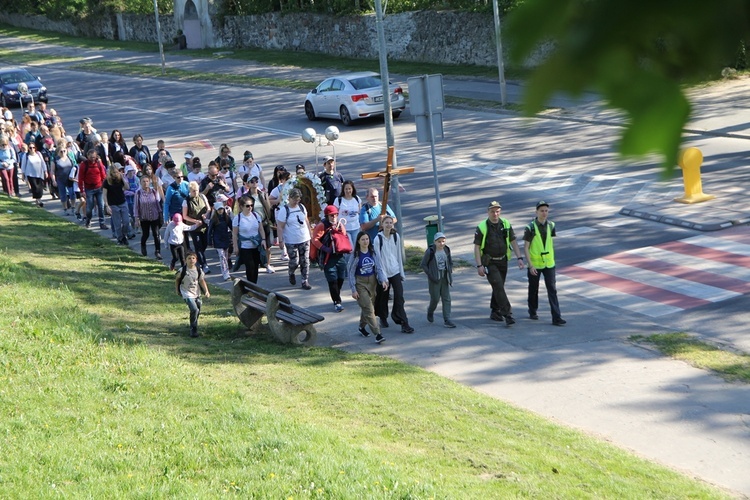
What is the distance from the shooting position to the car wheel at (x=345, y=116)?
32.2 meters

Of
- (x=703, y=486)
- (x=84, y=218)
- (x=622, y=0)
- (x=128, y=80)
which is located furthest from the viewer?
(x=128, y=80)

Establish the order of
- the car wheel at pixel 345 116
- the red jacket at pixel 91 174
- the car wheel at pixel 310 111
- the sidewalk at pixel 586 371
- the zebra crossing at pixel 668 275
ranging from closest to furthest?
the sidewalk at pixel 586 371 → the zebra crossing at pixel 668 275 → the red jacket at pixel 91 174 → the car wheel at pixel 345 116 → the car wheel at pixel 310 111

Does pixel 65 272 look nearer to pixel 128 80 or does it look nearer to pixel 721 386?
pixel 721 386

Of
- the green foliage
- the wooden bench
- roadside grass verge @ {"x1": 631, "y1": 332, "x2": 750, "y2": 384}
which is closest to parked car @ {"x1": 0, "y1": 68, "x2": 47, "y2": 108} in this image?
the wooden bench

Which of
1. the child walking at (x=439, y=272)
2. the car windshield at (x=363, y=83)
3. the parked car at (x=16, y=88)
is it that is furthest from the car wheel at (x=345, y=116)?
the child walking at (x=439, y=272)

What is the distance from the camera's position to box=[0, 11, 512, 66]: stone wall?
43406 millimetres

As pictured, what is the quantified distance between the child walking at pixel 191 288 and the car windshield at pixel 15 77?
3266 centimetres

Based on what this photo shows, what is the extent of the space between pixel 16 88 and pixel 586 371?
120 feet

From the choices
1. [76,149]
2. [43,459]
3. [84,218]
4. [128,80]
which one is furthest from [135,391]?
[128,80]

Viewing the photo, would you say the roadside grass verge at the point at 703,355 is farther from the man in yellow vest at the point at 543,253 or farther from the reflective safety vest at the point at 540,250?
the reflective safety vest at the point at 540,250

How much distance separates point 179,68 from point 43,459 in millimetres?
48192

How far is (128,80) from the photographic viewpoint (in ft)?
167

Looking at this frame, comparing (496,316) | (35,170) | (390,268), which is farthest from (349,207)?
(35,170)

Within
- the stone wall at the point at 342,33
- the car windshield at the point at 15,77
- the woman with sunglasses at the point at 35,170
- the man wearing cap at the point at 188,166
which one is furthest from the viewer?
the stone wall at the point at 342,33
